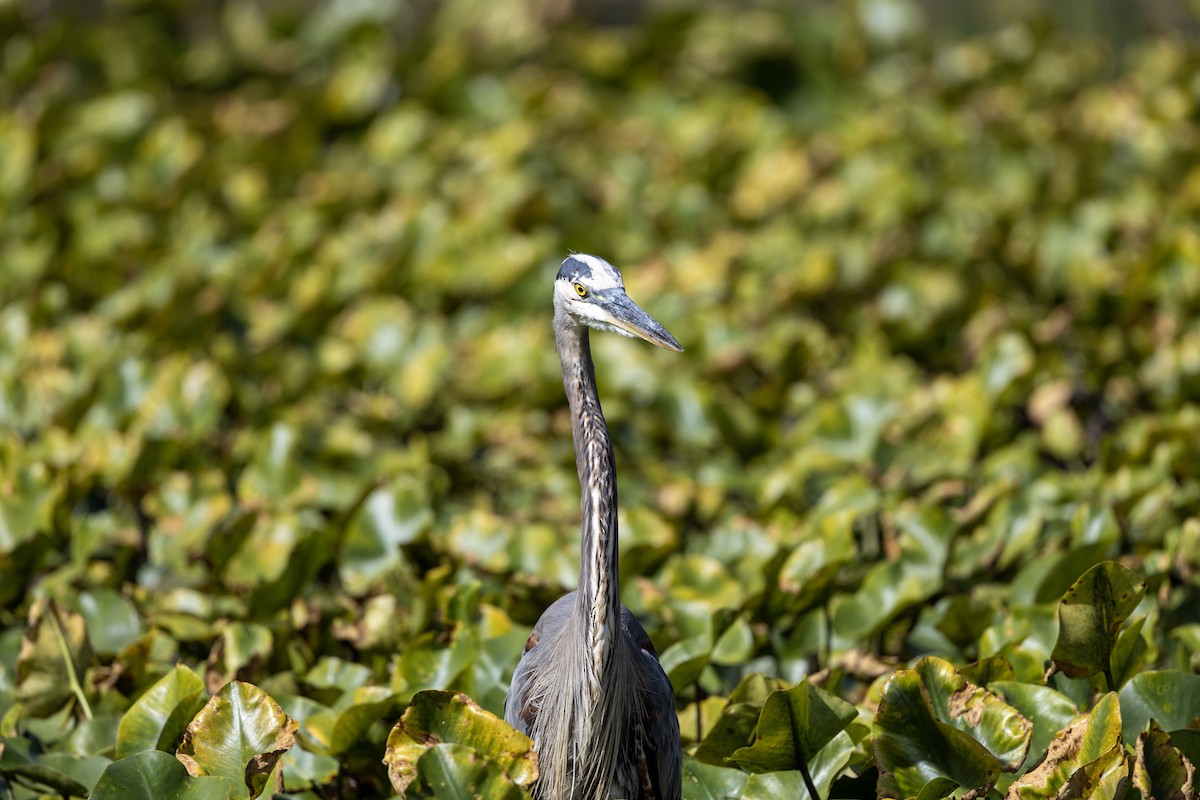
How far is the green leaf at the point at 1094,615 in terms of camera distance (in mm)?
2691

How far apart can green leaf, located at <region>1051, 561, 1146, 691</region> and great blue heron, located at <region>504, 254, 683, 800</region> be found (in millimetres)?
788

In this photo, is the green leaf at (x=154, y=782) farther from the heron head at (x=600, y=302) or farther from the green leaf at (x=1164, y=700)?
the green leaf at (x=1164, y=700)

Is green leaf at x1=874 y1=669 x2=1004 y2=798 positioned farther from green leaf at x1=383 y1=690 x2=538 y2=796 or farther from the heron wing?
green leaf at x1=383 y1=690 x2=538 y2=796

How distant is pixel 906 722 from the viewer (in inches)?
104

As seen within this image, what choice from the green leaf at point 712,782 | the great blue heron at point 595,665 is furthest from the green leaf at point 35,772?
the green leaf at point 712,782

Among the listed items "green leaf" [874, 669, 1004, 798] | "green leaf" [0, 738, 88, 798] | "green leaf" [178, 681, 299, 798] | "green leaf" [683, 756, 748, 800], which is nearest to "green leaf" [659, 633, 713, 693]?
"green leaf" [683, 756, 748, 800]

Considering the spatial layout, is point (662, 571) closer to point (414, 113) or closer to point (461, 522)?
point (461, 522)

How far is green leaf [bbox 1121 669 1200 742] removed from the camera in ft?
8.92

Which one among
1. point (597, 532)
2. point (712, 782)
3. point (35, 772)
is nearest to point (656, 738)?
point (712, 782)

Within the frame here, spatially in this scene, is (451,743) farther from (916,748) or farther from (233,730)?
(916,748)

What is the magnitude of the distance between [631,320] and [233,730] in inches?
42.0

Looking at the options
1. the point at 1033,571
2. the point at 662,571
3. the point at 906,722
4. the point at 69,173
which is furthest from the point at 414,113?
the point at 906,722

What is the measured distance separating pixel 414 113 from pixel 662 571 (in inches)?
166

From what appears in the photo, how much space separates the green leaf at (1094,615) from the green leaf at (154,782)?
1.61m
